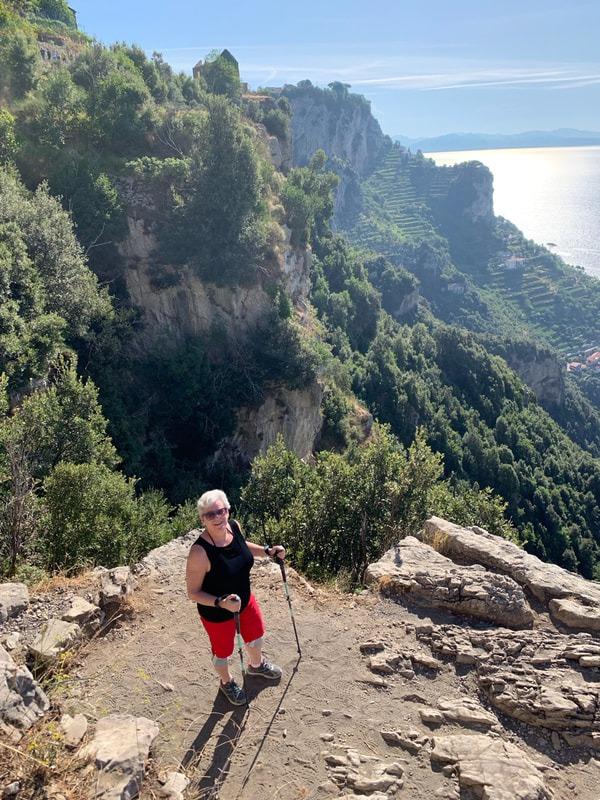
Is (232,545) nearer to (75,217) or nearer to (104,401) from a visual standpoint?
(104,401)

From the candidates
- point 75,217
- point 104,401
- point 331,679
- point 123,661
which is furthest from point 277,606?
point 75,217

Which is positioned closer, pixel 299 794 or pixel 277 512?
pixel 299 794

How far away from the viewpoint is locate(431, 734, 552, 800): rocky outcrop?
603 cm

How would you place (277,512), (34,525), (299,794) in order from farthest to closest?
(277,512) → (34,525) → (299,794)

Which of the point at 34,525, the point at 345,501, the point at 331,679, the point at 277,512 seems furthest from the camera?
the point at 277,512

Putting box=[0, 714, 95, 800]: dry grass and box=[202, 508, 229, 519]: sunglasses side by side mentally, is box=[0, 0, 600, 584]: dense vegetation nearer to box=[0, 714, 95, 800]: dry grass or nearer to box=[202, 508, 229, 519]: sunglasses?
box=[0, 714, 95, 800]: dry grass

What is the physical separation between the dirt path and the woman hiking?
21.0 inches

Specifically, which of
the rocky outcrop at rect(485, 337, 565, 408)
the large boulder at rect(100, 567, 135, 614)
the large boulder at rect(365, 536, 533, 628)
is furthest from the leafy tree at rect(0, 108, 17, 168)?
the rocky outcrop at rect(485, 337, 565, 408)

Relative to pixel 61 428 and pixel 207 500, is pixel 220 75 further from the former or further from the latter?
pixel 207 500

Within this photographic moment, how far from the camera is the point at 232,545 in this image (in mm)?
6414

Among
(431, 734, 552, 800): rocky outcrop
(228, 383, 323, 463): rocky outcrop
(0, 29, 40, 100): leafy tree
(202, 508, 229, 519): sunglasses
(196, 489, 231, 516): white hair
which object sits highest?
(0, 29, 40, 100): leafy tree

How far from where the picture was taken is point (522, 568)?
34.9ft

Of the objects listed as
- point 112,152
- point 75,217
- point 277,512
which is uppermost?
point 112,152

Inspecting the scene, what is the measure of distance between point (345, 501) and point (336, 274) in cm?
6289
